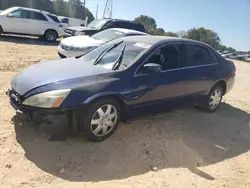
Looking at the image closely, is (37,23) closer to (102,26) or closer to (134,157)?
(102,26)

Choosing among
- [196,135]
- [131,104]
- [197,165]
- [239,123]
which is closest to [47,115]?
[131,104]

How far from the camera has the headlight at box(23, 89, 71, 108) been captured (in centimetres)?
374

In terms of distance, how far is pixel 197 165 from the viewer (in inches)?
161

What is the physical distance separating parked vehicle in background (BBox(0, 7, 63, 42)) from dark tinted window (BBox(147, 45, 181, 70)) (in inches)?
464

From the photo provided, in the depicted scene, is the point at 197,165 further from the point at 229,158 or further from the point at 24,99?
the point at 24,99

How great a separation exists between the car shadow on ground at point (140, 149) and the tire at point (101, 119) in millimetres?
143

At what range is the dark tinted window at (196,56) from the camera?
554cm

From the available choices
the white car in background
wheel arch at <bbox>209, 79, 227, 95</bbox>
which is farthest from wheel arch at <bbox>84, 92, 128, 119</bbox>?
the white car in background

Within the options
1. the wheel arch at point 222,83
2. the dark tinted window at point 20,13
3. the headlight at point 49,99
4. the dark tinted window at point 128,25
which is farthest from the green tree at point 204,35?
the headlight at point 49,99

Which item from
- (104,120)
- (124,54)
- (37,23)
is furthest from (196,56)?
(37,23)

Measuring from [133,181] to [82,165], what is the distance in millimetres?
673

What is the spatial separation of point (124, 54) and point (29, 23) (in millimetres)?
12064

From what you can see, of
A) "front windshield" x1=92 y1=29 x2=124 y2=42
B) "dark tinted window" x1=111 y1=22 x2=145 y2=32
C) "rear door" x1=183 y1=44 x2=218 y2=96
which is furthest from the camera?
"dark tinted window" x1=111 y1=22 x2=145 y2=32

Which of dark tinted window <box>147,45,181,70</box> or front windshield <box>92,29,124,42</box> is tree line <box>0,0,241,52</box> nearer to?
front windshield <box>92,29,124,42</box>
